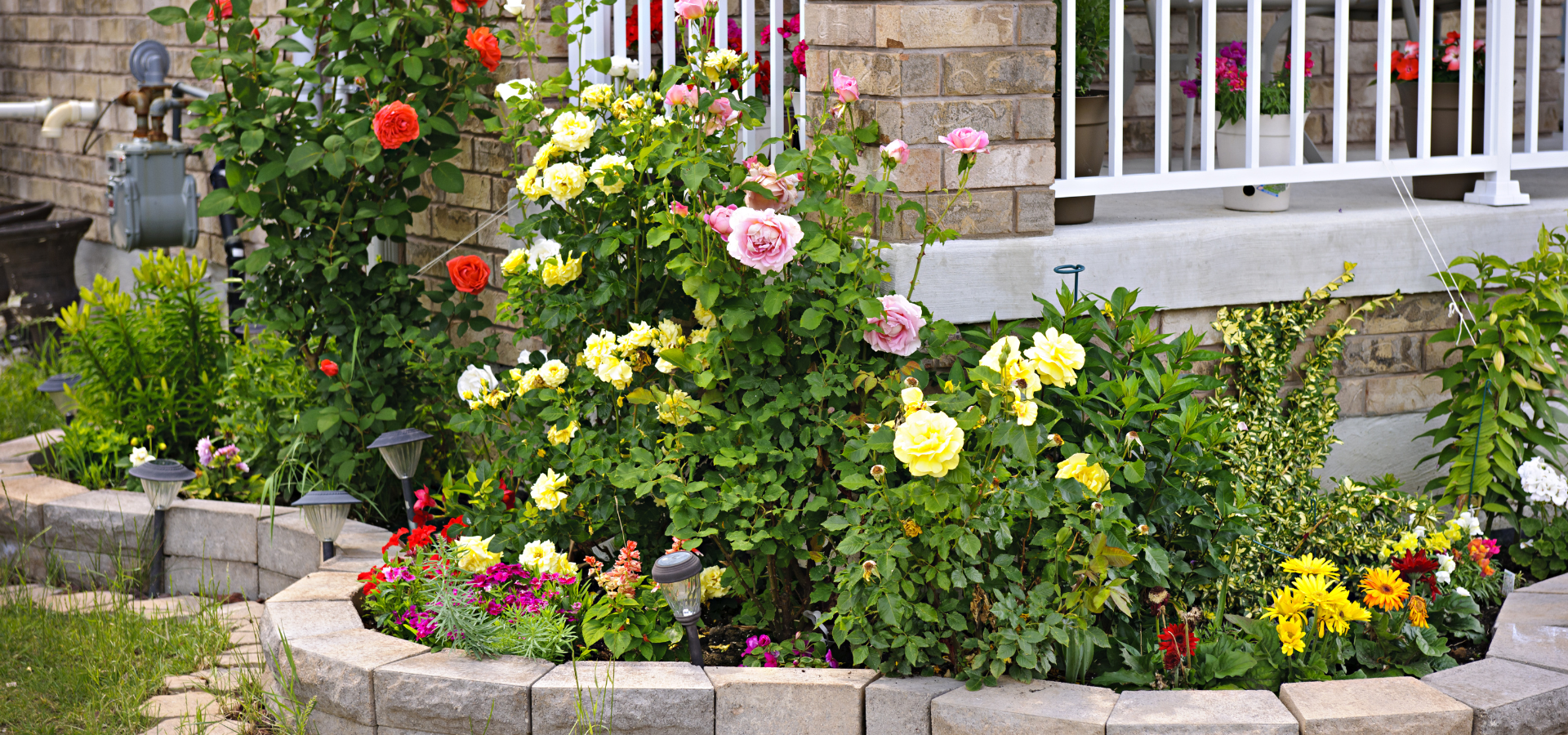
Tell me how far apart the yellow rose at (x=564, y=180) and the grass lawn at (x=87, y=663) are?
4.84 feet

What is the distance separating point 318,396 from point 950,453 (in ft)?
7.36

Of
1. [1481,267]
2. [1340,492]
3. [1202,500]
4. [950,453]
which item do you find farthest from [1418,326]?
[950,453]

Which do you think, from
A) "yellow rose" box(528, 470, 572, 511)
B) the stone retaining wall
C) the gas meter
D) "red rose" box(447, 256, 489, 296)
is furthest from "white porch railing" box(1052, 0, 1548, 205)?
the gas meter

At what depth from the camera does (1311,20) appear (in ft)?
19.4

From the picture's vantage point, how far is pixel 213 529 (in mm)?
3932

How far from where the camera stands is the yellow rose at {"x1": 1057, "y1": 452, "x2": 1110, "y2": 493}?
2672 millimetres

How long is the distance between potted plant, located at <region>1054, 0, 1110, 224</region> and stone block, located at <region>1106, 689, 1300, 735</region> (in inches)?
51.4

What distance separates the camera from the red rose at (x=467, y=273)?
349 centimetres

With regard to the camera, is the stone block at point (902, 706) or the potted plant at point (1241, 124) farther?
the potted plant at point (1241, 124)

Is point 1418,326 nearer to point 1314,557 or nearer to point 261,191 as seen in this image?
point 1314,557

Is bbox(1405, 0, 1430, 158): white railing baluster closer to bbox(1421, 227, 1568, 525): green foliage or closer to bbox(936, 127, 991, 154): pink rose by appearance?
bbox(1421, 227, 1568, 525): green foliage

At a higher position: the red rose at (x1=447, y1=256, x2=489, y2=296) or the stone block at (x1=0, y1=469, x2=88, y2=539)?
the red rose at (x1=447, y1=256, x2=489, y2=296)

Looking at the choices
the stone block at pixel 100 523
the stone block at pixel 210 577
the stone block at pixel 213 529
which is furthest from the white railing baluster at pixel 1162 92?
the stone block at pixel 100 523

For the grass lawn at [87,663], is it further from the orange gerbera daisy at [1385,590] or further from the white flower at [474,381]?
the orange gerbera daisy at [1385,590]
